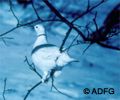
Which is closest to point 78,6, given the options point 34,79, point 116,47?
point 116,47

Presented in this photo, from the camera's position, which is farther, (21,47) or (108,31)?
(21,47)

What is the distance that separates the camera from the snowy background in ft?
3.11

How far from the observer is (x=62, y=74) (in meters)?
1.00

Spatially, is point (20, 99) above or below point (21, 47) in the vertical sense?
Answer: below

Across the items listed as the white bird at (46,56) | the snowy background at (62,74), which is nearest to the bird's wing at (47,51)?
the white bird at (46,56)

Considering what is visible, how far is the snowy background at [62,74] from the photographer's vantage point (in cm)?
95

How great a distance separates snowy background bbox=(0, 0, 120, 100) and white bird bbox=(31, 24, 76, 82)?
190 millimetres

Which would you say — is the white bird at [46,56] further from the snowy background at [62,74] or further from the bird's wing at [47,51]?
the snowy background at [62,74]

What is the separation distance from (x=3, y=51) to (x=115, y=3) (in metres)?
0.47

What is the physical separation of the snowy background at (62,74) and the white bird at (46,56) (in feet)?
0.62

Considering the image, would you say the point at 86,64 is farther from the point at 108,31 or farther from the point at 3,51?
the point at 3,51

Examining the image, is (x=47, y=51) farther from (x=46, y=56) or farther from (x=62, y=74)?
(x=62, y=74)

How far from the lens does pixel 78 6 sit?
3.18 feet

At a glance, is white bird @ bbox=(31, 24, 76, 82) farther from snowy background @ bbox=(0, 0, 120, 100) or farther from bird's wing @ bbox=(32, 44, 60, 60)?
snowy background @ bbox=(0, 0, 120, 100)
